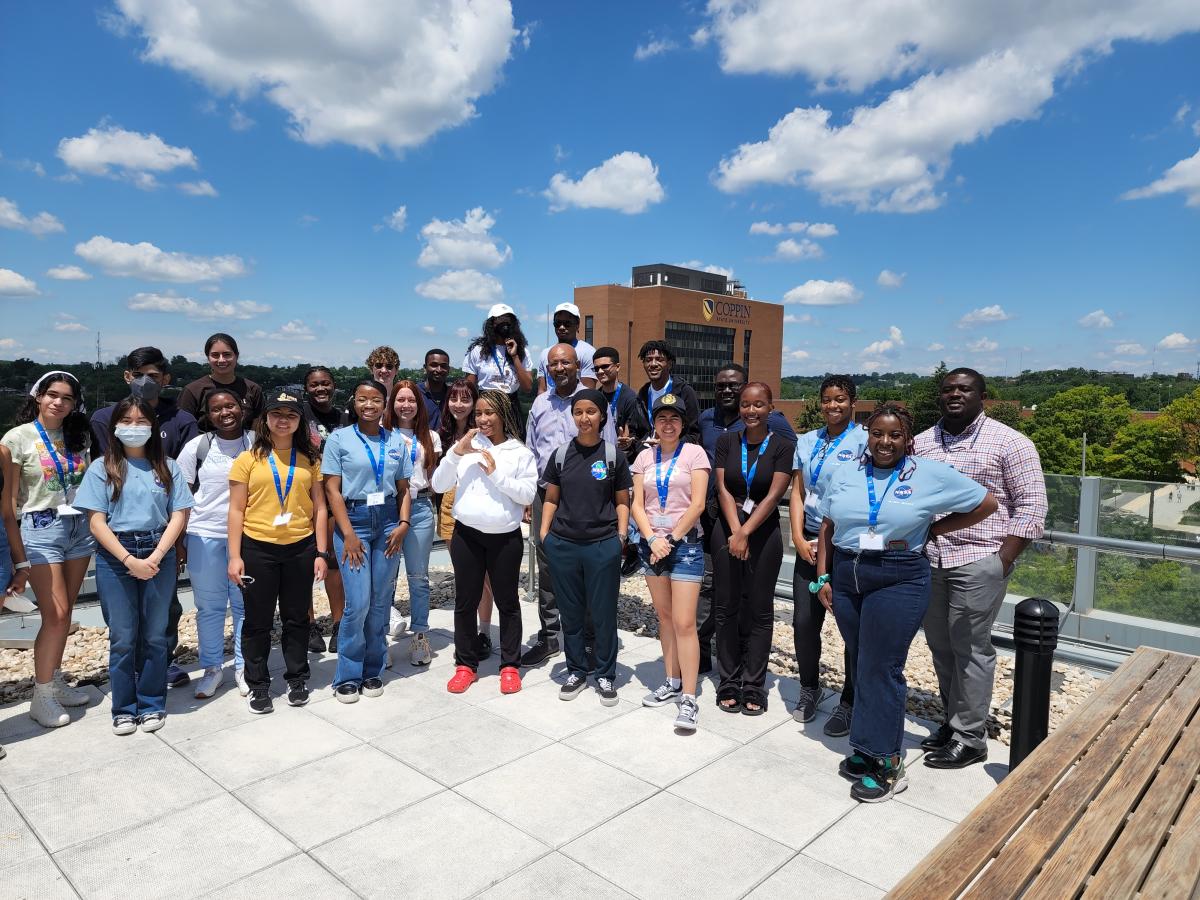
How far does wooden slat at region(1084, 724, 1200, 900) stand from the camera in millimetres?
2023

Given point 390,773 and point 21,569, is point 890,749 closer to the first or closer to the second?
point 390,773

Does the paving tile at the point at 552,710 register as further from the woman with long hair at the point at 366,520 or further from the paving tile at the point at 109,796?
the paving tile at the point at 109,796

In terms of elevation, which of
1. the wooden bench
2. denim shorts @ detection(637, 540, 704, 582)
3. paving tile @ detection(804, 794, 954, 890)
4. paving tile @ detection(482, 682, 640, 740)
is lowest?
paving tile @ detection(482, 682, 640, 740)

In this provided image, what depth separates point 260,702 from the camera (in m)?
4.50

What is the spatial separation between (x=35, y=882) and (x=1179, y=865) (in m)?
3.96

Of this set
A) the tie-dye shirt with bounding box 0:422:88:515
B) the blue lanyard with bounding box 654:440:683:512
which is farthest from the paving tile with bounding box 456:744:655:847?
the tie-dye shirt with bounding box 0:422:88:515

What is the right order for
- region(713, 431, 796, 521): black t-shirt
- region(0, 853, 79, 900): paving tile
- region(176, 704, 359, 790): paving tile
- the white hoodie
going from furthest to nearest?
the white hoodie
region(713, 431, 796, 521): black t-shirt
region(176, 704, 359, 790): paving tile
region(0, 853, 79, 900): paving tile

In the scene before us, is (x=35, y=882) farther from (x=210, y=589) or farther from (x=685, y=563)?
(x=685, y=563)

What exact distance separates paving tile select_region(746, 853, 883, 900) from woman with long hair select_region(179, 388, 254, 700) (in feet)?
11.3

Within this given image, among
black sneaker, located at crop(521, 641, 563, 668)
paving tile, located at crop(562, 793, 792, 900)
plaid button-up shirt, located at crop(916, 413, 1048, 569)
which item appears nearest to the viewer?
paving tile, located at crop(562, 793, 792, 900)

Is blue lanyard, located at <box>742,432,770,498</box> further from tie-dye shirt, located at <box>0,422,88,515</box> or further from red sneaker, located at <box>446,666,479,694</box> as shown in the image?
tie-dye shirt, located at <box>0,422,88,515</box>

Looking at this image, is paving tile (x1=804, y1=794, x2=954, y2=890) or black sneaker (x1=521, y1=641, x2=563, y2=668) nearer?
paving tile (x1=804, y1=794, x2=954, y2=890)

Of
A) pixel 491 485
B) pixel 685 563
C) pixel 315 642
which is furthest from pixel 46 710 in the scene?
pixel 685 563

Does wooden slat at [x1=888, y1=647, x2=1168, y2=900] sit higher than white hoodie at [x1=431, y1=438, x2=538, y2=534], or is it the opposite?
white hoodie at [x1=431, y1=438, x2=538, y2=534]
